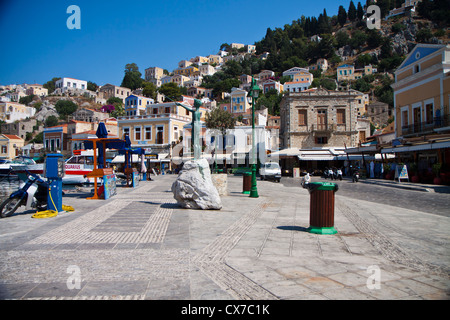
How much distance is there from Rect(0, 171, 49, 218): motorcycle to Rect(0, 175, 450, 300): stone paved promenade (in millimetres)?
356

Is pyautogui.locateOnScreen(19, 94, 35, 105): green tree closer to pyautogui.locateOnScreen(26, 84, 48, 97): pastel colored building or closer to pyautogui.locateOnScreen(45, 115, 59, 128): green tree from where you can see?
pyautogui.locateOnScreen(26, 84, 48, 97): pastel colored building

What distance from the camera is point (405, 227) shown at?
6863 millimetres

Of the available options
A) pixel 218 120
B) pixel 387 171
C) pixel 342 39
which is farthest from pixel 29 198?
pixel 342 39

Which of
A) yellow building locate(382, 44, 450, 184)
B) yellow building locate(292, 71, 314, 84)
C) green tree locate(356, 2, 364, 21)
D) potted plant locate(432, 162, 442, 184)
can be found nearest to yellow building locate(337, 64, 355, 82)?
yellow building locate(292, 71, 314, 84)

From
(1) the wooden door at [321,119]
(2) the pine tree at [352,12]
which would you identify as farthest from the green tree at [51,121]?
(2) the pine tree at [352,12]

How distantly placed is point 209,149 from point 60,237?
3380cm

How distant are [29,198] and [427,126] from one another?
1114 inches

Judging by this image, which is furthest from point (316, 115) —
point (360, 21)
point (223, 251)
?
point (360, 21)

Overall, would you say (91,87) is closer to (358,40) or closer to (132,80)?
(132,80)

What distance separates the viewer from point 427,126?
25.1 meters

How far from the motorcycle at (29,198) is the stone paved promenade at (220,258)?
1.17ft

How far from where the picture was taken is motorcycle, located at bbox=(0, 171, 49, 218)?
7.80 meters

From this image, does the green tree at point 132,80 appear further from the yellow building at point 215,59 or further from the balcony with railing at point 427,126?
the balcony with railing at point 427,126
